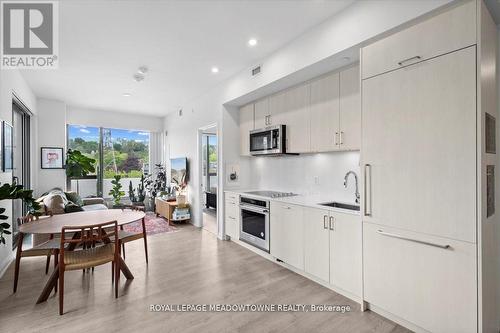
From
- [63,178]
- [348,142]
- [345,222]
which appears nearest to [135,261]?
[345,222]

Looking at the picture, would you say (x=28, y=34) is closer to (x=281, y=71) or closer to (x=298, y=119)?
(x=281, y=71)

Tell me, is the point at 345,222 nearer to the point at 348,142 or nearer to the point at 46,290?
the point at 348,142

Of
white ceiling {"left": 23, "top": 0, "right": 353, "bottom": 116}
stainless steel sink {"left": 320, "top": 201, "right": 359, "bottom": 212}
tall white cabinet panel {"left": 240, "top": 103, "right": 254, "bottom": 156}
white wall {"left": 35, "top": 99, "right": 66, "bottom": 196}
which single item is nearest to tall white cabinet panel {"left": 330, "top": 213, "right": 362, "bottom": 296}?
stainless steel sink {"left": 320, "top": 201, "right": 359, "bottom": 212}

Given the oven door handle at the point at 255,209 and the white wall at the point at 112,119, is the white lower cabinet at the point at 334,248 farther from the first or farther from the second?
the white wall at the point at 112,119

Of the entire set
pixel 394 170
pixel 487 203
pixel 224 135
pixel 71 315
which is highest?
pixel 224 135

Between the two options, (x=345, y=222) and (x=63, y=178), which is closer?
(x=345, y=222)

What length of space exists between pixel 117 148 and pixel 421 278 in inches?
287

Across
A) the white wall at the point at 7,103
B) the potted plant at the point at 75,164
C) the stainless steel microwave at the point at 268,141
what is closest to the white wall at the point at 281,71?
the stainless steel microwave at the point at 268,141

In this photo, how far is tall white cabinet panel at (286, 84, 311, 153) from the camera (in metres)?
3.27

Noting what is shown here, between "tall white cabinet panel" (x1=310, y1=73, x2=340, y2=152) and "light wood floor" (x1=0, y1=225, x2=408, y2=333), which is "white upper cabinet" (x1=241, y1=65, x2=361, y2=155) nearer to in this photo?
"tall white cabinet panel" (x1=310, y1=73, x2=340, y2=152)

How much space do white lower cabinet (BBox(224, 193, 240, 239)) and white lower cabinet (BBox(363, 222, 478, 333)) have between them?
2.23 meters

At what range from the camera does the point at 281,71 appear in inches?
124

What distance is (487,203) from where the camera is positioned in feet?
5.69

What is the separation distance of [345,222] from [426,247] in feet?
2.34
